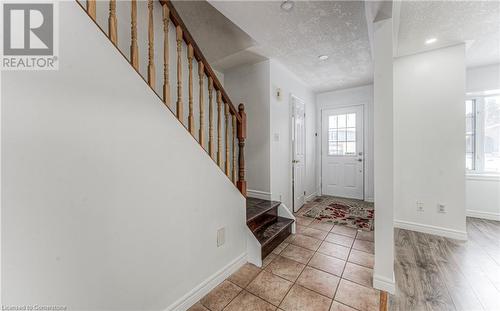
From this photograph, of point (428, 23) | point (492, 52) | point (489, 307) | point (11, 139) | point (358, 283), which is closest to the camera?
point (11, 139)

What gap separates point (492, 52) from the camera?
289cm

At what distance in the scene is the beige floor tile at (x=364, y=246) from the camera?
2.38 metres

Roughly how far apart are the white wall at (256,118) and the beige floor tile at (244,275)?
1226mm

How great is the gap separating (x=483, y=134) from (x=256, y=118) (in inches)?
157

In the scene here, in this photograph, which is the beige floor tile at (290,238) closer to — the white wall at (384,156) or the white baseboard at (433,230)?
the white wall at (384,156)

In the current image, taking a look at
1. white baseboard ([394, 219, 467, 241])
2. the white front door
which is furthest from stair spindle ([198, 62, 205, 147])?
the white front door

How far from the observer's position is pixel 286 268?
80.9 inches

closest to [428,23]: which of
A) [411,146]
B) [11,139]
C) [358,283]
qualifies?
[411,146]

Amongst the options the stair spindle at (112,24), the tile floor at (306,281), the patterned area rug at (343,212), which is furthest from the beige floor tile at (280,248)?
the stair spindle at (112,24)

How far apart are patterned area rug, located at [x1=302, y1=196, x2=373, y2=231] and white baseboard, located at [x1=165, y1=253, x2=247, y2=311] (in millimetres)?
1859

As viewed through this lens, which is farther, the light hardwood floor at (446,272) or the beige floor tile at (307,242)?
the beige floor tile at (307,242)

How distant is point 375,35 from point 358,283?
7.22 ft

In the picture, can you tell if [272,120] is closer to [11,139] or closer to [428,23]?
[428,23]

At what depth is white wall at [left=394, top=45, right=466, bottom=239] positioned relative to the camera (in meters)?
2.66
